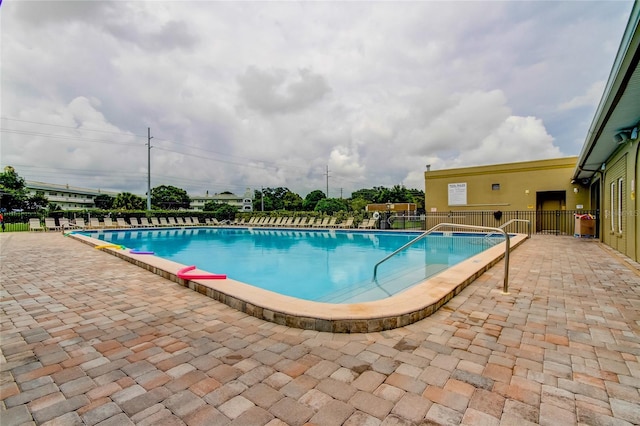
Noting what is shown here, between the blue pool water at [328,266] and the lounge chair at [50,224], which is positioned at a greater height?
the lounge chair at [50,224]

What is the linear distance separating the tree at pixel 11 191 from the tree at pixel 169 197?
35185 millimetres

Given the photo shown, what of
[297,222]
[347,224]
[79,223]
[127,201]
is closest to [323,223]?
[347,224]

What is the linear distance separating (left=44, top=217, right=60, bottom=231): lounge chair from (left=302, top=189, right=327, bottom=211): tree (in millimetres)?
41328

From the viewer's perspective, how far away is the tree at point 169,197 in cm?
6175

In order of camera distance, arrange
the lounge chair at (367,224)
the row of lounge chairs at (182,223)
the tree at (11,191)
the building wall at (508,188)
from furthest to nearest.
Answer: the tree at (11,191), the lounge chair at (367,224), the row of lounge chairs at (182,223), the building wall at (508,188)

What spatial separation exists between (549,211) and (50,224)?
83.5 feet

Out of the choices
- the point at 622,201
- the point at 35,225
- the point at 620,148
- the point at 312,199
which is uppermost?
the point at 312,199

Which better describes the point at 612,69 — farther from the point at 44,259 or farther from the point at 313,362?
the point at 44,259

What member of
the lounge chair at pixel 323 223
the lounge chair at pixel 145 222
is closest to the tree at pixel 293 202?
the lounge chair at pixel 145 222

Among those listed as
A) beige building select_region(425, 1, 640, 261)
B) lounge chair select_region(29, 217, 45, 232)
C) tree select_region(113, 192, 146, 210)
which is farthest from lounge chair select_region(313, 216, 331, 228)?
tree select_region(113, 192, 146, 210)

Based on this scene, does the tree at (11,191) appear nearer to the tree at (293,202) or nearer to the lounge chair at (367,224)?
the lounge chair at (367,224)

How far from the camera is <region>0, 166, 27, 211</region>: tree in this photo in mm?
22875

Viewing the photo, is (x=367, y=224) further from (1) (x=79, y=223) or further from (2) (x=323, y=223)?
(1) (x=79, y=223)

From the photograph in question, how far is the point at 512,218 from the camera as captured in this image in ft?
49.3
